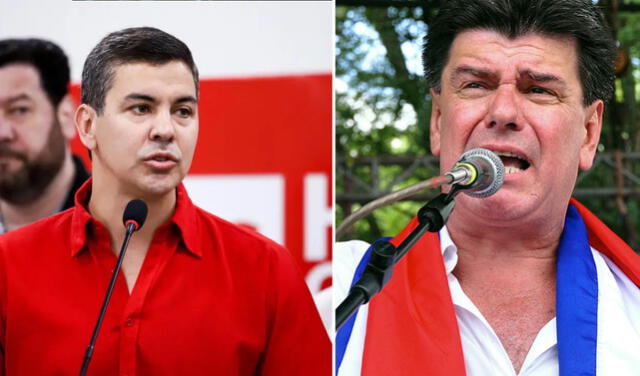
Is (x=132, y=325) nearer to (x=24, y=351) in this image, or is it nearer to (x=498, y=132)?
(x=24, y=351)

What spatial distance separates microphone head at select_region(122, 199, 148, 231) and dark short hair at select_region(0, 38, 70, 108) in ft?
1.30

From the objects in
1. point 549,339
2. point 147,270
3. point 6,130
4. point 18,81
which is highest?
point 18,81

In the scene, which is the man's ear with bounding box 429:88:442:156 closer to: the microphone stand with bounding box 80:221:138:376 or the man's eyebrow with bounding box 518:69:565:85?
the man's eyebrow with bounding box 518:69:565:85

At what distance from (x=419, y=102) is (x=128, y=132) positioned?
163 cm

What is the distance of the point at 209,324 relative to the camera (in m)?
1.63

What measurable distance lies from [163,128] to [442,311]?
87 centimetres

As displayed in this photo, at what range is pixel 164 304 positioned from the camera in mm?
1635

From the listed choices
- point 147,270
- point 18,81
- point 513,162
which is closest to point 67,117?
point 18,81

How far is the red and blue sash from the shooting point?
5.74ft

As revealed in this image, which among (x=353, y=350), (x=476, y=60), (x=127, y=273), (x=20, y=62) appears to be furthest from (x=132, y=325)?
(x=476, y=60)

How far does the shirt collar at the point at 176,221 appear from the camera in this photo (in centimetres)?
167

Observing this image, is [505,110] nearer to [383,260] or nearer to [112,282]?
[383,260]

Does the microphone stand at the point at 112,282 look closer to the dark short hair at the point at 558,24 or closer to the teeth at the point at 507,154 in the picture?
the teeth at the point at 507,154

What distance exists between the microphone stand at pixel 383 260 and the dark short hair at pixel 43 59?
3.13 ft
